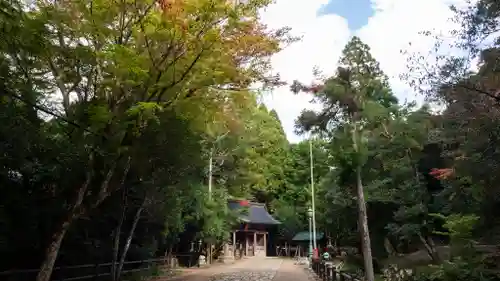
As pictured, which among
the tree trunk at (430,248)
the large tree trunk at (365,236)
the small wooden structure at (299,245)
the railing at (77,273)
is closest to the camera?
the railing at (77,273)

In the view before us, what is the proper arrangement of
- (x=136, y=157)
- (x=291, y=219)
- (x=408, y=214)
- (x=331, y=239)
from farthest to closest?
(x=291, y=219)
(x=331, y=239)
(x=408, y=214)
(x=136, y=157)

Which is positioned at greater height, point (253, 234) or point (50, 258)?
point (253, 234)

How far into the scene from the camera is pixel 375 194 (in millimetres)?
18328

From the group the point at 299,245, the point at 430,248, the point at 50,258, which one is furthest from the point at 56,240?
the point at 299,245

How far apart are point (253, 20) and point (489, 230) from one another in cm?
889

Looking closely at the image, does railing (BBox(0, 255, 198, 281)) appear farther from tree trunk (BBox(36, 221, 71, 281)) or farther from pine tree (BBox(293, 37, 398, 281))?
pine tree (BBox(293, 37, 398, 281))

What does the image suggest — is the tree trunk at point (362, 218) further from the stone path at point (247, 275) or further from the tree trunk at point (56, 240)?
the tree trunk at point (56, 240)

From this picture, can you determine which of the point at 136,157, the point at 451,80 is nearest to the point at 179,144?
the point at 136,157

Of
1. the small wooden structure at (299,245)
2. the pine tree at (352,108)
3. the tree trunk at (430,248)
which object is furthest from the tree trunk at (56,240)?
the small wooden structure at (299,245)

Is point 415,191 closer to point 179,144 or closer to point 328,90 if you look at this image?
point 328,90

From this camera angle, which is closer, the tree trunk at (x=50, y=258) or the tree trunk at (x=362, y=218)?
the tree trunk at (x=50, y=258)

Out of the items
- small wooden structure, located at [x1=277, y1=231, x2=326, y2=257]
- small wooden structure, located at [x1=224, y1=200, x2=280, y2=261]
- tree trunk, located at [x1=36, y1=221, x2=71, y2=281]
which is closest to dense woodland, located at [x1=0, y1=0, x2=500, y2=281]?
tree trunk, located at [x1=36, y1=221, x2=71, y2=281]

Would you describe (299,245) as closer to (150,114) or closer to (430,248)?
(430,248)

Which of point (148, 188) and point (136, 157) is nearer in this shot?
point (136, 157)
